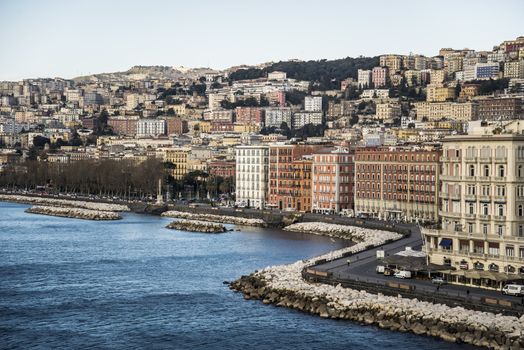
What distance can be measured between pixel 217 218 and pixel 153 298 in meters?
27.0

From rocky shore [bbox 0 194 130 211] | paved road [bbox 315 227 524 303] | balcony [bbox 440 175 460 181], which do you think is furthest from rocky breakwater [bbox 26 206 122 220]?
balcony [bbox 440 175 460 181]

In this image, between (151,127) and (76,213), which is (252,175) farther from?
(151,127)

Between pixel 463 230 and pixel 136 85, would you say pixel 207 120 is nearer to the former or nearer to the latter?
pixel 136 85

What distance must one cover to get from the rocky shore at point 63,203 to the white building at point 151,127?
2285 inches

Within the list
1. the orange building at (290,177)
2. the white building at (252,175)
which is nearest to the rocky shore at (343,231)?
the orange building at (290,177)

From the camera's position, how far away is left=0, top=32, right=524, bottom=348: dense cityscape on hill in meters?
29.4

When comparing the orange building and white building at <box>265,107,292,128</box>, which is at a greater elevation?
white building at <box>265,107,292,128</box>

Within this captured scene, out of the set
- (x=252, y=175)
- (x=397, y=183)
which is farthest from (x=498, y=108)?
(x=397, y=183)

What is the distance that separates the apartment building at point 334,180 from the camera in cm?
5400

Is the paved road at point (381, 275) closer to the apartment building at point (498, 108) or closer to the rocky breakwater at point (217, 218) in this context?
the rocky breakwater at point (217, 218)

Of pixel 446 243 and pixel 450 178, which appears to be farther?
pixel 450 178

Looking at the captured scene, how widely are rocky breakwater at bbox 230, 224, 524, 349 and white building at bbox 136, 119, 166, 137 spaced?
353 feet

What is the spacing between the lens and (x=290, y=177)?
191ft

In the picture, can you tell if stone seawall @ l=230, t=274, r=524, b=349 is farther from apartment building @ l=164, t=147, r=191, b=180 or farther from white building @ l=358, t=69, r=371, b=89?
white building @ l=358, t=69, r=371, b=89
